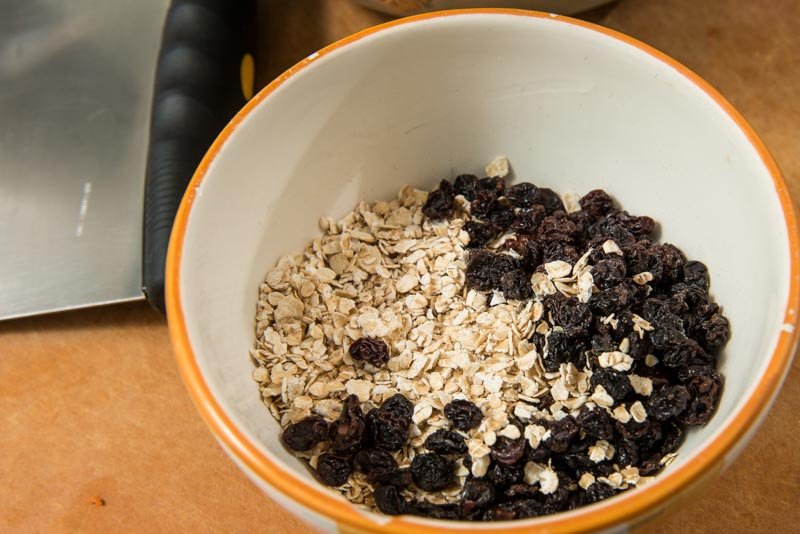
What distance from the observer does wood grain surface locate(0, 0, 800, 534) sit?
0.82 m

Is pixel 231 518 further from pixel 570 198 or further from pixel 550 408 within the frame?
pixel 570 198

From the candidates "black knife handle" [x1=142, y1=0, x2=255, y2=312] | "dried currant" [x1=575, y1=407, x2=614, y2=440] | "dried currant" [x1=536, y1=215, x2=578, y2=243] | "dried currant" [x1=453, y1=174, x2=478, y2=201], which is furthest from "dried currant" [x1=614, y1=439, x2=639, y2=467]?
"black knife handle" [x1=142, y1=0, x2=255, y2=312]

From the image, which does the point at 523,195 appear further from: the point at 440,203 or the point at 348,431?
the point at 348,431

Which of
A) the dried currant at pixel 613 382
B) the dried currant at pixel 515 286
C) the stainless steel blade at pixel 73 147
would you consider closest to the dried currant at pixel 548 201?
the dried currant at pixel 515 286

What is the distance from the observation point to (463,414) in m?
0.69

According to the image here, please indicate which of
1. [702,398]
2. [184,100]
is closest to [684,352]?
[702,398]

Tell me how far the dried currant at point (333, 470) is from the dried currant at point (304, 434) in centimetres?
2

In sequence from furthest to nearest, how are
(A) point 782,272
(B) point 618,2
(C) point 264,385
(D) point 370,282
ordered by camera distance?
(B) point 618,2
(D) point 370,282
(C) point 264,385
(A) point 782,272

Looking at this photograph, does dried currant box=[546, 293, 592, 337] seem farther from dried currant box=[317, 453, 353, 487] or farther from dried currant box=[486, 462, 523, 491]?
dried currant box=[317, 453, 353, 487]

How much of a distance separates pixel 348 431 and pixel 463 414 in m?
0.11

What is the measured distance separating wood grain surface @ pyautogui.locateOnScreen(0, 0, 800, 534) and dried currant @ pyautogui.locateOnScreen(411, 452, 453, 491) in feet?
0.72

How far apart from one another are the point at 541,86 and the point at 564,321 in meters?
0.27

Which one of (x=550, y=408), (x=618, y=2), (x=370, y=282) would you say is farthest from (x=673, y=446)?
(x=618, y=2)

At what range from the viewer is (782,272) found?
0.60 metres
